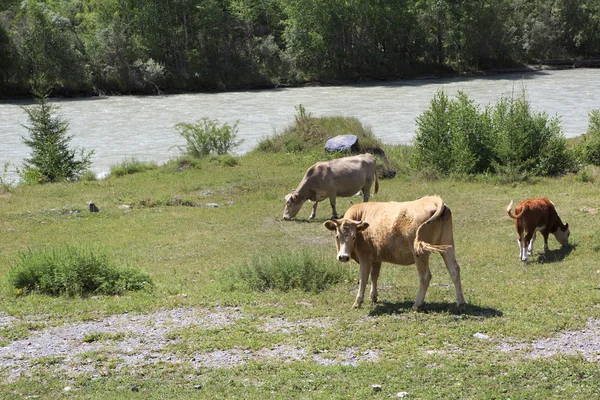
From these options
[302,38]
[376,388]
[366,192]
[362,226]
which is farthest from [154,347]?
[302,38]

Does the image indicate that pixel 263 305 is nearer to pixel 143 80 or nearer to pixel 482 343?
pixel 482 343

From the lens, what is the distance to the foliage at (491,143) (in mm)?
24844

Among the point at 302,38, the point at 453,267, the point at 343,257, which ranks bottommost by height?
the point at 453,267

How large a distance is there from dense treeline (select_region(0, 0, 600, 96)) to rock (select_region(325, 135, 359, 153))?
137ft

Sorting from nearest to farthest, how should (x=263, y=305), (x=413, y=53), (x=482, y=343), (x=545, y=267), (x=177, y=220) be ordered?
(x=482, y=343) → (x=263, y=305) → (x=545, y=267) → (x=177, y=220) → (x=413, y=53)

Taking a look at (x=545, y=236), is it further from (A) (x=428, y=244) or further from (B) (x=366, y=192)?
(B) (x=366, y=192)

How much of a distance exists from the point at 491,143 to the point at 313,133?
25.4 ft

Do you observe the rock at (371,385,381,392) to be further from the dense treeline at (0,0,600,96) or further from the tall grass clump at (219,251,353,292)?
the dense treeline at (0,0,600,96)

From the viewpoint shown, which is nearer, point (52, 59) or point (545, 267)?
point (545, 267)

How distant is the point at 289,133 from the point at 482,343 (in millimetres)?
22945

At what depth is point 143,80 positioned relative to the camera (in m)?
66.7

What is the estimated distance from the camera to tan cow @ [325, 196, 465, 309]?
9.84m

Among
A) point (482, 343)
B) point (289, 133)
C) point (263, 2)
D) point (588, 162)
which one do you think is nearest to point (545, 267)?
point (482, 343)

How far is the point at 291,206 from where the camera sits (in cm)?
1977
